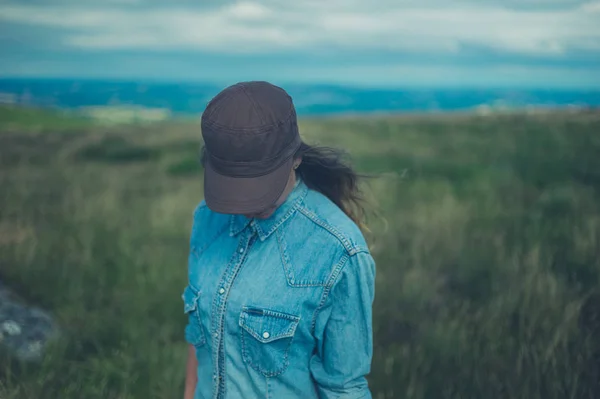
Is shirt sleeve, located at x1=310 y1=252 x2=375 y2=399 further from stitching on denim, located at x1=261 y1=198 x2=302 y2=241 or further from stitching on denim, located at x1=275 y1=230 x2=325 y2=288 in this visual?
stitching on denim, located at x1=261 y1=198 x2=302 y2=241

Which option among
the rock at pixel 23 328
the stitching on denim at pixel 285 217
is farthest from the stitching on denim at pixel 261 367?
the rock at pixel 23 328

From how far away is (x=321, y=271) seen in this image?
6.01 feet

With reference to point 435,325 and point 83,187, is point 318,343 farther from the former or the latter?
point 83,187

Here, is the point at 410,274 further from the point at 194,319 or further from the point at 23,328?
→ the point at 23,328

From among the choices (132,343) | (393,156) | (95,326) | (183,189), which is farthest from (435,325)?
(393,156)

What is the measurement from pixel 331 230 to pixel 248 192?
1.05 ft

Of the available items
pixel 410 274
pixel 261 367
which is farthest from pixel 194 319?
pixel 410 274

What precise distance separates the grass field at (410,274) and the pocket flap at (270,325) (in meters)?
0.81

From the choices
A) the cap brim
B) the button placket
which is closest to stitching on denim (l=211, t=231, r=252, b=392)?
the button placket

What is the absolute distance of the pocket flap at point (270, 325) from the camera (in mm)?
1871

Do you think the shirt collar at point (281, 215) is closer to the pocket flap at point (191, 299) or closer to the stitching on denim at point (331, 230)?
the stitching on denim at point (331, 230)

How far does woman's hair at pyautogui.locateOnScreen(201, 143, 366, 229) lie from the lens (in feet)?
7.13

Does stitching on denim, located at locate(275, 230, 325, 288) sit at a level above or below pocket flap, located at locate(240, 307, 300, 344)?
above

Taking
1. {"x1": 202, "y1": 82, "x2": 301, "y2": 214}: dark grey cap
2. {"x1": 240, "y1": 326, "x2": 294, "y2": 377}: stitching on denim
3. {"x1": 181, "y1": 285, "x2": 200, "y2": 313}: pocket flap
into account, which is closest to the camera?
{"x1": 202, "y1": 82, "x2": 301, "y2": 214}: dark grey cap
